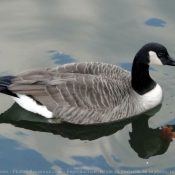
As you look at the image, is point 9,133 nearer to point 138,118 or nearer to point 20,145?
point 20,145

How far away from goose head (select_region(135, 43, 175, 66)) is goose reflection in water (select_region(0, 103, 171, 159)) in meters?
1.03

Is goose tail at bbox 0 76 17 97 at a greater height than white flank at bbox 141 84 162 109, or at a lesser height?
greater

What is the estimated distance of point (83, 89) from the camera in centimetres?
827

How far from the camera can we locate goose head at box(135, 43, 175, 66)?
8359 millimetres

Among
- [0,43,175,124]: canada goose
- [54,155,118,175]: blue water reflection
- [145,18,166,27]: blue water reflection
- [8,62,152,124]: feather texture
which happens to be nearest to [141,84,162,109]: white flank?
[0,43,175,124]: canada goose

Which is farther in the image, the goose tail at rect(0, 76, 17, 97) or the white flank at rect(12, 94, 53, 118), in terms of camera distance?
the white flank at rect(12, 94, 53, 118)

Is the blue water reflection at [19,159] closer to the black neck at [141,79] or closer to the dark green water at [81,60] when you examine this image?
the dark green water at [81,60]

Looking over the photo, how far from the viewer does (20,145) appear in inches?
321

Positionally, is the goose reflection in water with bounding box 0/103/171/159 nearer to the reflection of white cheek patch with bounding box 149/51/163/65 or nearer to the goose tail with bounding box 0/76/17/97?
the goose tail with bounding box 0/76/17/97

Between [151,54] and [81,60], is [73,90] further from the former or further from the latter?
[81,60]

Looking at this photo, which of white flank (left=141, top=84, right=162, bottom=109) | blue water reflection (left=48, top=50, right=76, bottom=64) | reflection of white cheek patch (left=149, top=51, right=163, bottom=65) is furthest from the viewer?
blue water reflection (left=48, top=50, right=76, bottom=64)

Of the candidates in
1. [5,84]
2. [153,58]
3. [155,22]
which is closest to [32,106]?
[5,84]

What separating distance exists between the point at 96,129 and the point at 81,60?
1768 mm

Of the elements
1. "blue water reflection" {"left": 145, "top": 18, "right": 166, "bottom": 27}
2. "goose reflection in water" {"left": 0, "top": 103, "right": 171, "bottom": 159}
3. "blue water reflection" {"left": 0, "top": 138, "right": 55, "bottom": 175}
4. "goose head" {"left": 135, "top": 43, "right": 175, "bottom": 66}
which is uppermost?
"goose head" {"left": 135, "top": 43, "right": 175, "bottom": 66}
